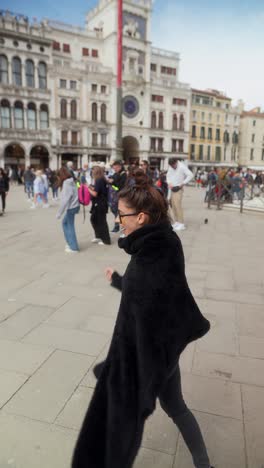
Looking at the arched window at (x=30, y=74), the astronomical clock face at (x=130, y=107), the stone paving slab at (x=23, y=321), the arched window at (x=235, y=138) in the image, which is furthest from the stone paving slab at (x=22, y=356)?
the arched window at (x=235, y=138)

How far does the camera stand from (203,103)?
55.7 meters

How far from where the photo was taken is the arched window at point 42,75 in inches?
1521

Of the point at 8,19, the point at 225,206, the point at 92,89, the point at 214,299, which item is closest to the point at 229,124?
the point at 92,89

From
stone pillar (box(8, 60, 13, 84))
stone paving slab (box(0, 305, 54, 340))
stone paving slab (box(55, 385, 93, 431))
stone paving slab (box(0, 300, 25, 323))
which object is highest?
stone pillar (box(8, 60, 13, 84))

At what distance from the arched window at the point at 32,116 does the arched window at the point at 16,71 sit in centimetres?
248

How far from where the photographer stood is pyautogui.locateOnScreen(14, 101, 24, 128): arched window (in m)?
37.5

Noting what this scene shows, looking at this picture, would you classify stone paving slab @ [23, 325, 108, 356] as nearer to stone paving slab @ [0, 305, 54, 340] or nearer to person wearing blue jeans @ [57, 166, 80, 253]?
stone paving slab @ [0, 305, 54, 340]

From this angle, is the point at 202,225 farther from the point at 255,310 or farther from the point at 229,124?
the point at 229,124

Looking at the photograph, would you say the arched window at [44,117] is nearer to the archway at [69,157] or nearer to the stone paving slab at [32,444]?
the archway at [69,157]

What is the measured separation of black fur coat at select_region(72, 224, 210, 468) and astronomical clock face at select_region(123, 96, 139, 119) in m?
46.6

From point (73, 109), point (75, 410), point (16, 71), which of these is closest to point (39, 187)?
point (75, 410)

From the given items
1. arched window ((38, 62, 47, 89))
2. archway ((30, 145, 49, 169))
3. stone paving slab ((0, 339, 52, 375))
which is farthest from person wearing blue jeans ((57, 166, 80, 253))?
arched window ((38, 62, 47, 89))

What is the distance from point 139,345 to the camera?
142cm

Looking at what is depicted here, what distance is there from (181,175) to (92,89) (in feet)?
125
